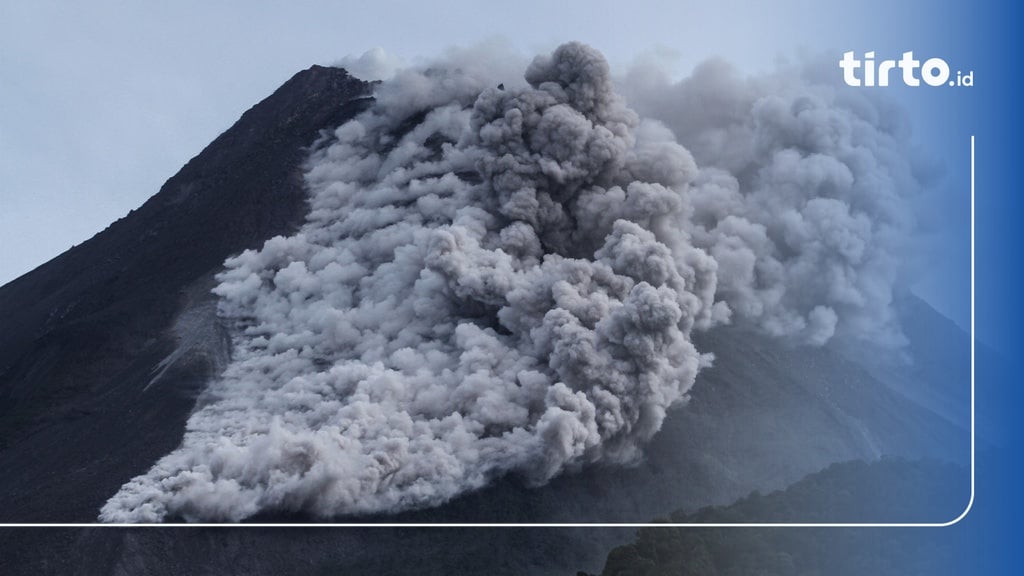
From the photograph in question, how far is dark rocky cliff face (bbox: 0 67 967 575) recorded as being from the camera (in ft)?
103

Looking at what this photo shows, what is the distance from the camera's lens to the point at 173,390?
123 feet

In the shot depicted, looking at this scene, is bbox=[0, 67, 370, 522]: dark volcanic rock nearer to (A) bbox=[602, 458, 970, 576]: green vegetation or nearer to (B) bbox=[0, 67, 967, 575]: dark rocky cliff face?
(B) bbox=[0, 67, 967, 575]: dark rocky cliff face

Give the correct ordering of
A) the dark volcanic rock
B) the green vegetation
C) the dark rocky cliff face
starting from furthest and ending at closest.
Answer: the dark volcanic rock, the dark rocky cliff face, the green vegetation

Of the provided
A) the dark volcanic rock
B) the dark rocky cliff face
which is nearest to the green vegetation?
the dark rocky cliff face

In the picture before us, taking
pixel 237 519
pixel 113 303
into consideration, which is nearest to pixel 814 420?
pixel 237 519

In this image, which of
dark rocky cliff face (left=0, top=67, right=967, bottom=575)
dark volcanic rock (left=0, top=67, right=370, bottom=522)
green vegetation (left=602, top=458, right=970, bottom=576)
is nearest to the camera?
green vegetation (left=602, top=458, right=970, bottom=576)

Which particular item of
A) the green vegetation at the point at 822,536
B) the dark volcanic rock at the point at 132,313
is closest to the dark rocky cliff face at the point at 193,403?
the dark volcanic rock at the point at 132,313

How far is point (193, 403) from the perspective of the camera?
1455 inches

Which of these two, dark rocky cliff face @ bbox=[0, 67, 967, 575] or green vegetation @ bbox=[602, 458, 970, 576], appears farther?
dark rocky cliff face @ bbox=[0, 67, 967, 575]

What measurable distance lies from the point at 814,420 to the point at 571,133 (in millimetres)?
13190

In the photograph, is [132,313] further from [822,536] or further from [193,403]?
[822,536]

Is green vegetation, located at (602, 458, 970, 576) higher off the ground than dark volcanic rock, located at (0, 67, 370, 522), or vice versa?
dark volcanic rock, located at (0, 67, 370, 522)

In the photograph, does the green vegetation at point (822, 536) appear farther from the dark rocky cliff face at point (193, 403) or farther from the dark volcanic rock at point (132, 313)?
the dark volcanic rock at point (132, 313)

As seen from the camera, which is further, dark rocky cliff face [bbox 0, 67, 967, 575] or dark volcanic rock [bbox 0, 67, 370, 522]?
dark volcanic rock [bbox 0, 67, 370, 522]
